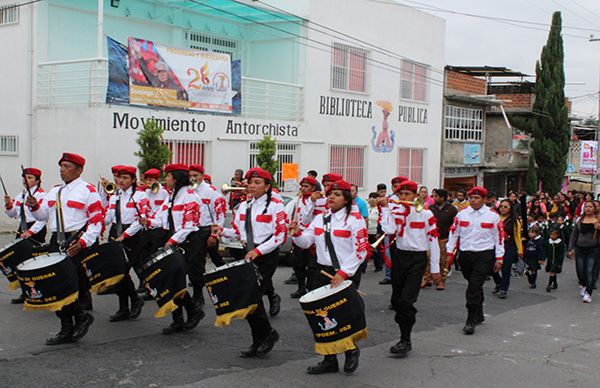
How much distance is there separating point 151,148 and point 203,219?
23.6ft

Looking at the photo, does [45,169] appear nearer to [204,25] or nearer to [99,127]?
[99,127]

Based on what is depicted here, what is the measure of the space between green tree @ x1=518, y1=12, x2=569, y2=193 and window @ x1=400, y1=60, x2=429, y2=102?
376 inches

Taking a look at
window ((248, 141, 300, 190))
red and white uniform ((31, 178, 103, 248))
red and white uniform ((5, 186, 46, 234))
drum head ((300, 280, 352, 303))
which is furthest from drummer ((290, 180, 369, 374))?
window ((248, 141, 300, 190))

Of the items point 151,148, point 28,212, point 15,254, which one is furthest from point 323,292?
point 151,148

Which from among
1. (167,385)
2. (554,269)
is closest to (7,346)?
(167,385)

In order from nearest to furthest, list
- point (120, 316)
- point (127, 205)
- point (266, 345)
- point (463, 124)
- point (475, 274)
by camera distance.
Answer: point (266, 345) → point (120, 316) → point (475, 274) → point (127, 205) → point (463, 124)

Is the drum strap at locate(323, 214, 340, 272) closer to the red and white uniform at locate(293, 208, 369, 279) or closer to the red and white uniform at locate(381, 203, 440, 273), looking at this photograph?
the red and white uniform at locate(293, 208, 369, 279)

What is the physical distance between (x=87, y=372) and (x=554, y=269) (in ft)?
29.9

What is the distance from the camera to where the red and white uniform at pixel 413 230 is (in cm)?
826

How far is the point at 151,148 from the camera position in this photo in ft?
55.0

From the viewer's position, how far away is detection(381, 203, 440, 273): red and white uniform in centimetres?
826

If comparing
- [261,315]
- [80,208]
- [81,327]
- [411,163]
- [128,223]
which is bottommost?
[81,327]

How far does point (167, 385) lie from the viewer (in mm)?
6410

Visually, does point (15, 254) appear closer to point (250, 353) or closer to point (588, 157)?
point (250, 353)
